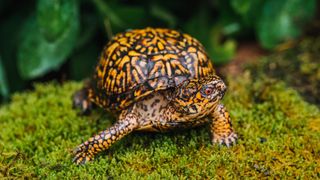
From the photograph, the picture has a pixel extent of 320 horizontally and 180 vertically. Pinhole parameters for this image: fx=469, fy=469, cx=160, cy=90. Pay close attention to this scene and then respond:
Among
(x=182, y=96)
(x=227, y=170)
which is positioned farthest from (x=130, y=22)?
(x=227, y=170)

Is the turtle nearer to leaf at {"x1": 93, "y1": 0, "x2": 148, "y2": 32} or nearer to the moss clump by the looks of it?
the moss clump

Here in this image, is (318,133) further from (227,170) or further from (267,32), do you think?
(267,32)

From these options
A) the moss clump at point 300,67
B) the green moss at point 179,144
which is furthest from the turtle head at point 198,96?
the moss clump at point 300,67

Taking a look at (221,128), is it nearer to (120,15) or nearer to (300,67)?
(300,67)

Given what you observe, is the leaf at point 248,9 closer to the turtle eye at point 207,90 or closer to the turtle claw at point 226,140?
the turtle claw at point 226,140

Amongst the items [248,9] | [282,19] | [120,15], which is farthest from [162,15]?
[282,19]

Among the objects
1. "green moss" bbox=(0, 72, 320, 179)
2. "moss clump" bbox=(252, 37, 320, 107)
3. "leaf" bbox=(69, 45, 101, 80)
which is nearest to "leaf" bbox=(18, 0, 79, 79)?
"green moss" bbox=(0, 72, 320, 179)
